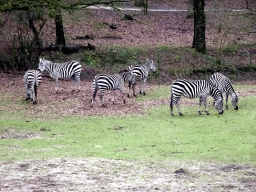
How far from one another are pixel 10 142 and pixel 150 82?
47.7 feet

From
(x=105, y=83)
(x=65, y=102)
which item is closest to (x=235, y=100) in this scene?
(x=105, y=83)

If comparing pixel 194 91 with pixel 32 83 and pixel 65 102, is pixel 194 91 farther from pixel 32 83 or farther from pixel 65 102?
pixel 32 83

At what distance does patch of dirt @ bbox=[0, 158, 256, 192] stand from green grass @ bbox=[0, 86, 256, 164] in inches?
27.8

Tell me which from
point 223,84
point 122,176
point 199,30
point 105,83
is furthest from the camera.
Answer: point 199,30

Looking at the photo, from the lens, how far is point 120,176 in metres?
9.59

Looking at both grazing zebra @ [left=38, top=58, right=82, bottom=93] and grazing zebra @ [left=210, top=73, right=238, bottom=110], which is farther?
grazing zebra @ [left=38, top=58, right=82, bottom=93]

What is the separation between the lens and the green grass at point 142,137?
38.6ft

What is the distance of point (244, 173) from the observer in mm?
9898

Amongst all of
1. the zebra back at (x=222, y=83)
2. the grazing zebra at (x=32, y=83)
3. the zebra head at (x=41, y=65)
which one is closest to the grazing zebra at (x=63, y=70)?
the zebra head at (x=41, y=65)

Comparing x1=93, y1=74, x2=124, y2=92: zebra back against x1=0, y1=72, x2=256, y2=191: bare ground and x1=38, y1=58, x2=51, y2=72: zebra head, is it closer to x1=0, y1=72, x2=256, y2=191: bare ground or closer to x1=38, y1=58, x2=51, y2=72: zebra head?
x1=38, y1=58, x2=51, y2=72: zebra head

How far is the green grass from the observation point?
11.8 metres

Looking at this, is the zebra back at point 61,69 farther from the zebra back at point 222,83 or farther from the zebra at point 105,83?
the zebra back at point 222,83

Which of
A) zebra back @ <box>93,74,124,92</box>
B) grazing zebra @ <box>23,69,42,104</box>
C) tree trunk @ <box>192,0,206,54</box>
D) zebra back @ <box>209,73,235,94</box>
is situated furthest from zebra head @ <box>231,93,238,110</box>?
tree trunk @ <box>192,0,206,54</box>

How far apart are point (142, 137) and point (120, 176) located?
4.66m
